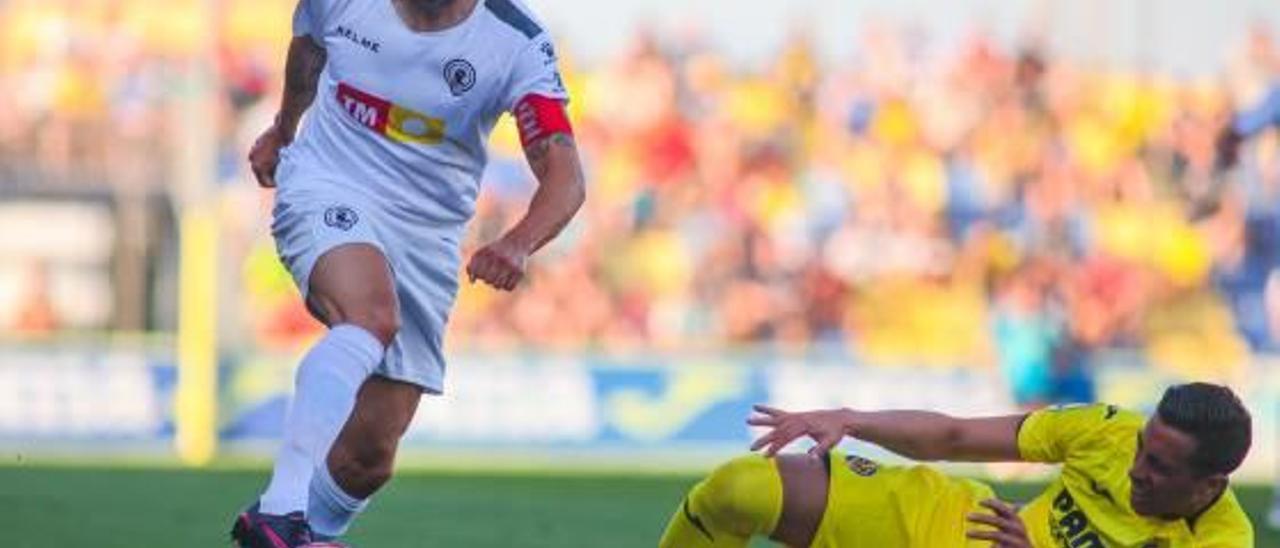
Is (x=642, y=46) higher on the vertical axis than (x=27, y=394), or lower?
higher

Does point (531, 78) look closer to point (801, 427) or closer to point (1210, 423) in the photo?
point (801, 427)

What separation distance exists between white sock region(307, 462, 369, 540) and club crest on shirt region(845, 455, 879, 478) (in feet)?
6.47

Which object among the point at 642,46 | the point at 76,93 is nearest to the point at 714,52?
the point at 642,46

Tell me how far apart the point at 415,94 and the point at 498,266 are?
85 cm

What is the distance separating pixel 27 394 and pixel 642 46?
6.17 meters

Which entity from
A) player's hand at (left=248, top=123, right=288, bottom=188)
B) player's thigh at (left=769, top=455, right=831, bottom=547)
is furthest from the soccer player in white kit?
player's thigh at (left=769, top=455, right=831, bottom=547)

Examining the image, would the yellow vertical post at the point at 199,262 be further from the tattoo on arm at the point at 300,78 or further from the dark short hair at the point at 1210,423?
the dark short hair at the point at 1210,423

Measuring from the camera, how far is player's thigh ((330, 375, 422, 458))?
8.65 meters

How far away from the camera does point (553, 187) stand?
26.2 feet

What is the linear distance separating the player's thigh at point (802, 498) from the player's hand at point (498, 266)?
34.9 inches

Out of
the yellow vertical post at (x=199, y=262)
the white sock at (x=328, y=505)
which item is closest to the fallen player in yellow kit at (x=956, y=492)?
the white sock at (x=328, y=505)

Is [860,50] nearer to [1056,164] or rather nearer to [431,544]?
[1056,164]

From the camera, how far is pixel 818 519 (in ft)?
23.5

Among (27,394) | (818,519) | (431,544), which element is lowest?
(27,394)
